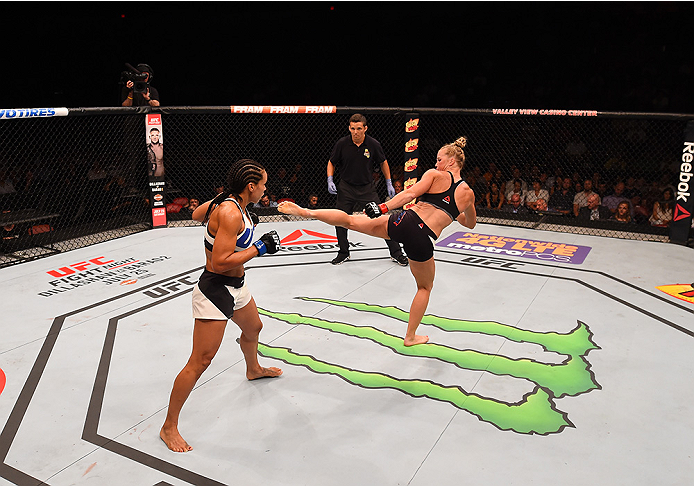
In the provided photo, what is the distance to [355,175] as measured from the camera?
5508 mm

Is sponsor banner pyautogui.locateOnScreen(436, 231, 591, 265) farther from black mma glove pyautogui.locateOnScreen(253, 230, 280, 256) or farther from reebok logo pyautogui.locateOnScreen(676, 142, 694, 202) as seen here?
black mma glove pyautogui.locateOnScreen(253, 230, 280, 256)

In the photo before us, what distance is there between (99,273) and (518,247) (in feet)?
14.4

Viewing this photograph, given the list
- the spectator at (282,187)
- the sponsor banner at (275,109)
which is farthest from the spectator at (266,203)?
the sponsor banner at (275,109)

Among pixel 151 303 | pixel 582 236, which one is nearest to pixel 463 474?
pixel 151 303

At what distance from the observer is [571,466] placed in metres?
2.61

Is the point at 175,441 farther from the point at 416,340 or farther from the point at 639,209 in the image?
the point at 639,209

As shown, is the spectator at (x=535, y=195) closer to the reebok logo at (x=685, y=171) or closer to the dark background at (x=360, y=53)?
the reebok logo at (x=685, y=171)

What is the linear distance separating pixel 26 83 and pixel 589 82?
386 inches

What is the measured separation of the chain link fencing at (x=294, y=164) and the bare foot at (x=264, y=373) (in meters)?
3.51

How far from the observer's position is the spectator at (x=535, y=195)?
7.56m

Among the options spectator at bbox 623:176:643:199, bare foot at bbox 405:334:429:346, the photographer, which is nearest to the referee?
bare foot at bbox 405:334:429:346

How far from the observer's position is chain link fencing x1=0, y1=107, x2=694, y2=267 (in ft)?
21.6

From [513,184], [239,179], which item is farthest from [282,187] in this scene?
[239,179]

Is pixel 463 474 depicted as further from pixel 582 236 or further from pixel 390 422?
pixel 582 236
